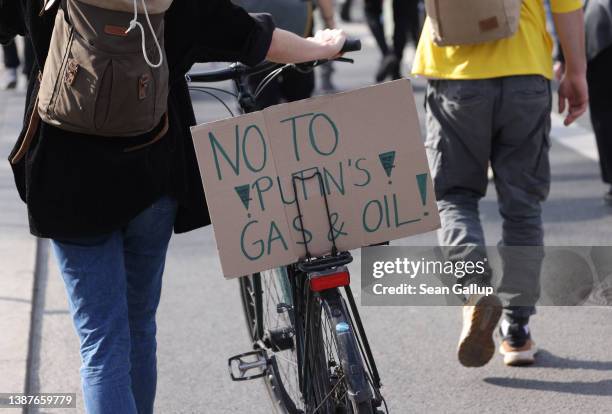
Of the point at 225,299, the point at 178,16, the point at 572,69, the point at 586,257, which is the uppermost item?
the point at 178,16

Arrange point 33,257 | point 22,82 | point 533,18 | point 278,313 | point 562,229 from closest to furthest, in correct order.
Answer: point 278,313
point 533,18
point 33,257
point 562,229
point 22,82

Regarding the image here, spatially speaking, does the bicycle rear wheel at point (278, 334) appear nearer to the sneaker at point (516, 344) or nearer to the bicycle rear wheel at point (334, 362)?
the bicycle rear wheel at point (334, 362)

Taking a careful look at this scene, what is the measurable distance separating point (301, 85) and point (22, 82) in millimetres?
7094

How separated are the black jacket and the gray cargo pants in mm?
1567

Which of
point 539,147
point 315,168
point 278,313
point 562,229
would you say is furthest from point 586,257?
point 315,168

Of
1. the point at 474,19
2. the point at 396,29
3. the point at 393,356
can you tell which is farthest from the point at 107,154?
the point at 396,29

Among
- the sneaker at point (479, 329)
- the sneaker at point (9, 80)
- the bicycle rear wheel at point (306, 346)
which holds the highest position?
the bicycle rear wheel at point (306, 346)

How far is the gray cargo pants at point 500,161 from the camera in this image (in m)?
4.49

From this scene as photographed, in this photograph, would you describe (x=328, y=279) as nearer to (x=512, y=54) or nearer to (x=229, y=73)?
(x=229, y=73)

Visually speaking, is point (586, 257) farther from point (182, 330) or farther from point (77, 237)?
point (77, 237)

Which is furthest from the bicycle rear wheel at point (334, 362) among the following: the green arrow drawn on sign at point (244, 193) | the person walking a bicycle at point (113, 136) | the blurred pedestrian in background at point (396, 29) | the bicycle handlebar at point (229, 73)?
the blurred pedestrian in background at point (396, 29)

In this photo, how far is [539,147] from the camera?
180 inches

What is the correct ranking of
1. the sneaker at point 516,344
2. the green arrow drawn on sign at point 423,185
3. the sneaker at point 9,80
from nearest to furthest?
the green arrow drawn on sign at point 423,185, the sneaker at point 516,344, the sneaker at point 9,80

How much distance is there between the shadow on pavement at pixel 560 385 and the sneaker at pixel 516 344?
137mm
